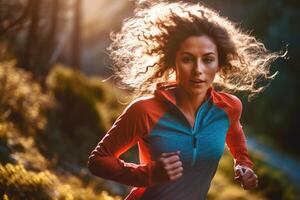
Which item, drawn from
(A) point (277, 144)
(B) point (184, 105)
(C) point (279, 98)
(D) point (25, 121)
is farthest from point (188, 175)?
(C) point (279, 98)

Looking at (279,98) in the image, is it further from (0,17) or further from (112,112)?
(0,17)

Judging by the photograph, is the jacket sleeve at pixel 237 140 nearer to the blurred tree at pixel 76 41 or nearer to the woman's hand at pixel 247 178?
the woman's hand at pixel 247 178

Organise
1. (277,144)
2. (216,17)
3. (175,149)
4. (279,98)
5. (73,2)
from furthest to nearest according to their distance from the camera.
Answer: (279,98) → (277,144) → (73,2) → (216,17) → (175,149)

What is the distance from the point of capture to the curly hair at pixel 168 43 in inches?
135

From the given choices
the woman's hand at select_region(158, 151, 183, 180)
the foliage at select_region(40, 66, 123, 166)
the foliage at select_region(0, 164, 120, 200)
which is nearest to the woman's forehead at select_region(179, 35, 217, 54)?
the woman's hand at select_region(158, 151, 183, 180)

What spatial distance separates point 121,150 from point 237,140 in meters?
0.86

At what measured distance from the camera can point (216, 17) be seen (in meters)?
3.63

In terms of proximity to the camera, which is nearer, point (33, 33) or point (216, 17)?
point (216, 17)

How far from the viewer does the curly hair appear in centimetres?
342

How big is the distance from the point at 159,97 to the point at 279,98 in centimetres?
2412

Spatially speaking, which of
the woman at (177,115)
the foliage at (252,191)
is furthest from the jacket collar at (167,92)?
the foliage at (252,191)

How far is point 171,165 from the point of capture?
9.43ft

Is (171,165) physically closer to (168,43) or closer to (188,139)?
(188,139)

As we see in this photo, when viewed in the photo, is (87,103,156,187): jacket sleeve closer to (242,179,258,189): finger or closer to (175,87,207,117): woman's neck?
(175,87,207,117): woman's neck
